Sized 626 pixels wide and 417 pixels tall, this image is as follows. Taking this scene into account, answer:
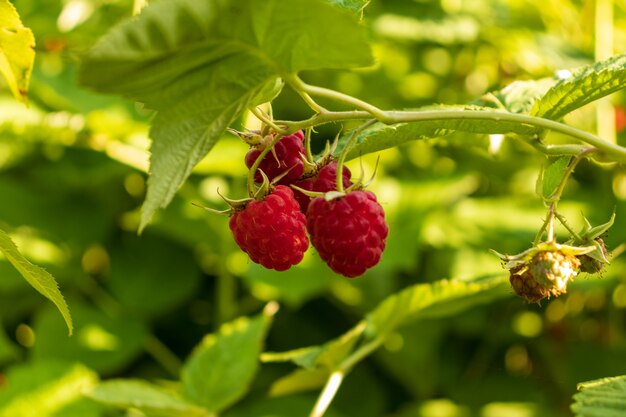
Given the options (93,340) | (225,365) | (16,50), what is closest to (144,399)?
(225,365)

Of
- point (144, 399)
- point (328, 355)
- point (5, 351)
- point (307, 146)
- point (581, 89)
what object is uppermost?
point (581, 89)

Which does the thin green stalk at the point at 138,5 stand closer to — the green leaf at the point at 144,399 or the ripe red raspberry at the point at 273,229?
the ripe red raspberry at the point at 273,229

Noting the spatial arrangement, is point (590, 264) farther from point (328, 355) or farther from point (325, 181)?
point (328, 355)

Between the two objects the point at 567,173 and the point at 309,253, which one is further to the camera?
the point at 309,253

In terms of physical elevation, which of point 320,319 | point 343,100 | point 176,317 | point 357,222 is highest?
point 343,100

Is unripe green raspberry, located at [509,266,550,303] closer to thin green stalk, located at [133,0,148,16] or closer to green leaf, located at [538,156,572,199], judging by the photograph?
green leaf, located at [538,156,572,199]

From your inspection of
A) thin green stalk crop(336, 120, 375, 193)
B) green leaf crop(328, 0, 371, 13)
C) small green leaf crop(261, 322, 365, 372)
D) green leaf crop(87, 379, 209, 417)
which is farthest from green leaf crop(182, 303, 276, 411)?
green leaf crop(328, 0, 371, 13)

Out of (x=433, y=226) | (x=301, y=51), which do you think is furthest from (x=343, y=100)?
(x=433, y=226)

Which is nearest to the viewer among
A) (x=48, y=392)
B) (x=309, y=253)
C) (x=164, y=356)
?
(x=48, y=392)

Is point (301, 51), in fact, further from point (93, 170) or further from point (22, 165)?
point (22, 165)
